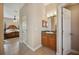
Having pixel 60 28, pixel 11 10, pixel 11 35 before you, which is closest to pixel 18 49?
pixel 11 35

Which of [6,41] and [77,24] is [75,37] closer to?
[77,24]

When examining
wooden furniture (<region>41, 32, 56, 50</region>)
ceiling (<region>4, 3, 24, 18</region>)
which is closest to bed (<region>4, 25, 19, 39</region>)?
ceiling (<region>4, 3, 24, 18</region>)

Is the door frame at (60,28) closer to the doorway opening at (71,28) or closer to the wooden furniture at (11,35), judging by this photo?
the doorway opening at (71,28)

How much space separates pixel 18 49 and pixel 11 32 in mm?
316

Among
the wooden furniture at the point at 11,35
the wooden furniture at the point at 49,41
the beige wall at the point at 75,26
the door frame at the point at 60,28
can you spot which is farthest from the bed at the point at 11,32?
the beige wall at the point at 75,26

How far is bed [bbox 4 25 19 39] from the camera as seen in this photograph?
Result: 69.8 inches

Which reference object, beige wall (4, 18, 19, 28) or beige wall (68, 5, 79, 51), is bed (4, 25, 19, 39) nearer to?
beige wall (4, 18, 19, 28)

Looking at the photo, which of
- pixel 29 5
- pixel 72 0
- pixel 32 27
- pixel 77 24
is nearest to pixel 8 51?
pixel 32 27

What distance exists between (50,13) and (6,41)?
892 mm

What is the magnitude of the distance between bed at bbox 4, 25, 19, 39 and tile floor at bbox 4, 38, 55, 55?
0.22 feet

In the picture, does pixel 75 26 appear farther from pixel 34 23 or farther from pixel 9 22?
pixel 9 22

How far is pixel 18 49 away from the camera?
180cm

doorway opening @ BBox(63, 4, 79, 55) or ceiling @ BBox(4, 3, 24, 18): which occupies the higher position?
ceiling @ BBox(4, 3, 24, 18)

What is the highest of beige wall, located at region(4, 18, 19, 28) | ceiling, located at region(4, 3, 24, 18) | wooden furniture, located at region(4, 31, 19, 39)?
ceiling, located at region(4, 3, 24, 18)
